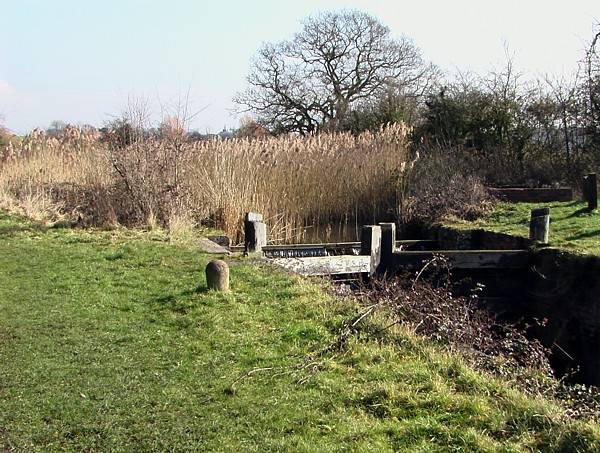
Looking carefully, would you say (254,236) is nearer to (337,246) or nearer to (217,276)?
(337,246)

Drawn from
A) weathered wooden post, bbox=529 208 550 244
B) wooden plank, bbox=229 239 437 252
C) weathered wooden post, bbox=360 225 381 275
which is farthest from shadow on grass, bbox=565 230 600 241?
wooden plank, bbox=229 239 437 252

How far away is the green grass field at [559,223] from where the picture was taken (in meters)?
10.9

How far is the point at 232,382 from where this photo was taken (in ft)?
16.3

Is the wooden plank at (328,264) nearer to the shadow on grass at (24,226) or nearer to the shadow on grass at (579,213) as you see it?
the shadow on grass at (579,213)

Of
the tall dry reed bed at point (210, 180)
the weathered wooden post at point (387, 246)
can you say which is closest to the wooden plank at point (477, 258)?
the weathered wooden post at point (387, 246)

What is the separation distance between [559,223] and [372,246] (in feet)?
13.9

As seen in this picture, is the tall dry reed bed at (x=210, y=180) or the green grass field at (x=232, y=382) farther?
the tall dry reed bed at (x=210, y=180)

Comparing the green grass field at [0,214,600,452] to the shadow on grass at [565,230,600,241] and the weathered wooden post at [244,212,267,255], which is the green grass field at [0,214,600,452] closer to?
the weathered wooden post at [244,212,267,255]

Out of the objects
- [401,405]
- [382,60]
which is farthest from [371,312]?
[382,60]

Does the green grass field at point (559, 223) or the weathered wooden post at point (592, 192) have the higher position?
the weathered wooden post at point (592, 192)

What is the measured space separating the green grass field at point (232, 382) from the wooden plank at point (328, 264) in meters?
2.12

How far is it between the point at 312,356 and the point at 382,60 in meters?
30.5

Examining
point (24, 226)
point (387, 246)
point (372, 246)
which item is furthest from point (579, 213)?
point (24, 226)

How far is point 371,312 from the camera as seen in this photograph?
21.1ft
